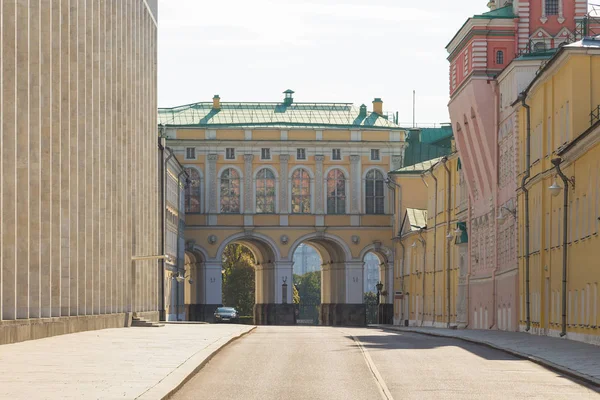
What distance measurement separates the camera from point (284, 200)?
11469 centimetres

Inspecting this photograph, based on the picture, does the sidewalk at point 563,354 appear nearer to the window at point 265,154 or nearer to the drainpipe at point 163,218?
the drainpipe at point 163,218

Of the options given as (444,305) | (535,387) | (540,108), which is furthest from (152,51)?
(535,387)

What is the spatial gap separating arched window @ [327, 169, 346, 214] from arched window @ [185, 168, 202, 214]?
10543 mm

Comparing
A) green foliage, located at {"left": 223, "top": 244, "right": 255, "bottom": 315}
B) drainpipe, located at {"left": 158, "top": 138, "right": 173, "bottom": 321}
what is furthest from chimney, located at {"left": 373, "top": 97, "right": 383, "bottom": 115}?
drainpipe, located at {"left": 158, "top": 138, "right": 173, "bottom": 321}

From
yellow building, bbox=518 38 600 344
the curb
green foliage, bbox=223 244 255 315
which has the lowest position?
green foliage, bbox=223 244 255 315

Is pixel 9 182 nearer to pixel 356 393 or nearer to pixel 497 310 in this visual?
pixel 356 393

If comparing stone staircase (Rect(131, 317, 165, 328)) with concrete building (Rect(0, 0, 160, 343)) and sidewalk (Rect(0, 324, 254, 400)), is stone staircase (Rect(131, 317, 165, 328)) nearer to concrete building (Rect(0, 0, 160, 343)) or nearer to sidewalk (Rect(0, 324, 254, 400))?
concrete building (Rect(0, 0, 160, 343))

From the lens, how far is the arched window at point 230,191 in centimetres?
11406

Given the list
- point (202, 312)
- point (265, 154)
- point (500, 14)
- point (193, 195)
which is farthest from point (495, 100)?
point (202, 312)

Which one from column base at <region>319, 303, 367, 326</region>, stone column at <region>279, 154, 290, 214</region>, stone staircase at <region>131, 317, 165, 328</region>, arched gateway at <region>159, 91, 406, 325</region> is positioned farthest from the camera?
stone column at <region>279, 154, 290, 214</region>

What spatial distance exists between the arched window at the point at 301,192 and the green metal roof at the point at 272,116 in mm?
4416

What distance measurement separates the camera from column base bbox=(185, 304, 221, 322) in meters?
112

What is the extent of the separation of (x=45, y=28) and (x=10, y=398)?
25.9 metres

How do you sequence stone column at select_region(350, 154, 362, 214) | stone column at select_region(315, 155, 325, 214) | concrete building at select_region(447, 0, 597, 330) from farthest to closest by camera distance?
stone column at select_region(350, 154, 362, 214) → stone column at select_region(315, 155, 325, 214) → concrete building at select_region(447, 0, 597, 330)
